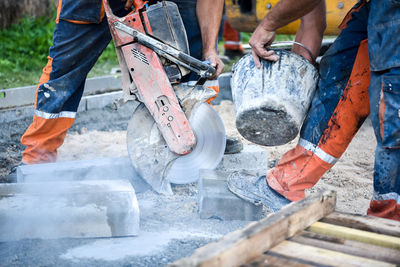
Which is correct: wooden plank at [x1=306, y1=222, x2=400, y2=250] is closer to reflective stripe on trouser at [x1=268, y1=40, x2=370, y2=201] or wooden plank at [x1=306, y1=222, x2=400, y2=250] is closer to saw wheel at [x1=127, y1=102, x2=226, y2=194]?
reflective stripe on trouser at [x1=268, y1=40, x2=370, y2=201]

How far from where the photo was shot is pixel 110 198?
259 centimetres

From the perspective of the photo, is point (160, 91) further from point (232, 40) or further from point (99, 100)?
point (232, 40)

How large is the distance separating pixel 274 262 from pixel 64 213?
1.25m

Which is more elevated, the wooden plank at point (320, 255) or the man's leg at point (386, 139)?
the man's leg at point (386, 139)

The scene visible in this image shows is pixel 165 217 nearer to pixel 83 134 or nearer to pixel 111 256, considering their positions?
pixel 111 256

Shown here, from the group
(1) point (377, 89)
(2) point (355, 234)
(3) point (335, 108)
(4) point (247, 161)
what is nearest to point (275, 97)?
(3) point (335, 108)

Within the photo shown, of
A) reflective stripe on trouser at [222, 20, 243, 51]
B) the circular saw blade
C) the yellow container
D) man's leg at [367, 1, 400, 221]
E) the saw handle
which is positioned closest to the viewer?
man's leg at [367, 1, 400, 221]

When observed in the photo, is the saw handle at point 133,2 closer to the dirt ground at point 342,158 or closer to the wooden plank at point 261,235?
the dirt ground at point 342,158

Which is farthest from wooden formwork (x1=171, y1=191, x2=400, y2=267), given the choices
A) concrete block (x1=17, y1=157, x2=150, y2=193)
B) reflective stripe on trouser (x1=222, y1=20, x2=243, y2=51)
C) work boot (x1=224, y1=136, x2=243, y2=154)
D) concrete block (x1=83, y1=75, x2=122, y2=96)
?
reflective stripe on trouser (x1=222, y1=20, x2=243, y2=51)

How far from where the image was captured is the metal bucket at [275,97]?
8.69 ft

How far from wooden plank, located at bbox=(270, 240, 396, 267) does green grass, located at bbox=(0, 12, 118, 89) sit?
4.35 m

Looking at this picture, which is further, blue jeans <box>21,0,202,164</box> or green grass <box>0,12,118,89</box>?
green grass <box>0,12,118,89</box>

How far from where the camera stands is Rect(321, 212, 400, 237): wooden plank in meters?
2.08

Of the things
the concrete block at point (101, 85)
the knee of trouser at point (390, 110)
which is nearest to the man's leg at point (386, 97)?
the knee of trouser at point (390, 110)
